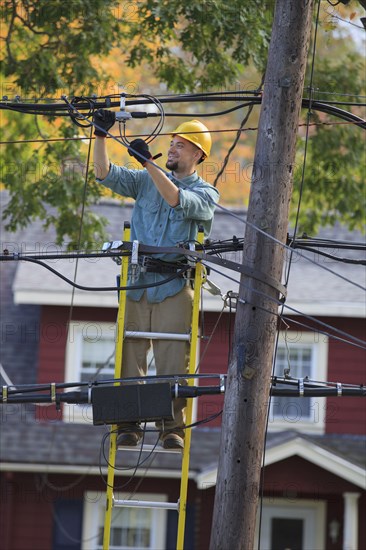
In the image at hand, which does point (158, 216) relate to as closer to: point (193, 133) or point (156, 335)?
point (193, 133)

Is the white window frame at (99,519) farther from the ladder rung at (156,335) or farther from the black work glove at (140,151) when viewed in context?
the black work glove at (140,151)

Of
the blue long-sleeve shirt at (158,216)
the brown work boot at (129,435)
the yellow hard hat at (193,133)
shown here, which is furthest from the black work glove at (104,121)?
the brown work boot at (129,435)

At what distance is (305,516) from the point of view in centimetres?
1647

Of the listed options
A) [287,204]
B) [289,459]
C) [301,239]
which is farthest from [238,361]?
[289,459]

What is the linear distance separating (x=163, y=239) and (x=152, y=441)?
846cm

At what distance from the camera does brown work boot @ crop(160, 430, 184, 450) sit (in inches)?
306

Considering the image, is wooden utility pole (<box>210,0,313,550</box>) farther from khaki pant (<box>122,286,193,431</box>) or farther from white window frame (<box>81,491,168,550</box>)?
white window frame (<box>81,491,168,550</box>)

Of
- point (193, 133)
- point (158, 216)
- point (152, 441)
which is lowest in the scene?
point (152, 441)

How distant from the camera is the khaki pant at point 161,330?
7945 mm

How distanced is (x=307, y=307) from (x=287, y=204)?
922 centimetres

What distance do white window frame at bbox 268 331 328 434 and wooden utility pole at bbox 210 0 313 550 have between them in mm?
9145

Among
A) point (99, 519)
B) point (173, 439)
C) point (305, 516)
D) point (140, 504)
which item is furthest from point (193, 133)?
point (305, 516)

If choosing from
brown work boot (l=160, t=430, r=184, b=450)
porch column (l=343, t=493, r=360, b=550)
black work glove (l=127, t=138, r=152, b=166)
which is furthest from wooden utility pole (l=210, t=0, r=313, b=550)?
porch column (l=343, t=493, r=360, b=550)

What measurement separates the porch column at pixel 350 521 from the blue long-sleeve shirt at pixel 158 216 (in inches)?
344
